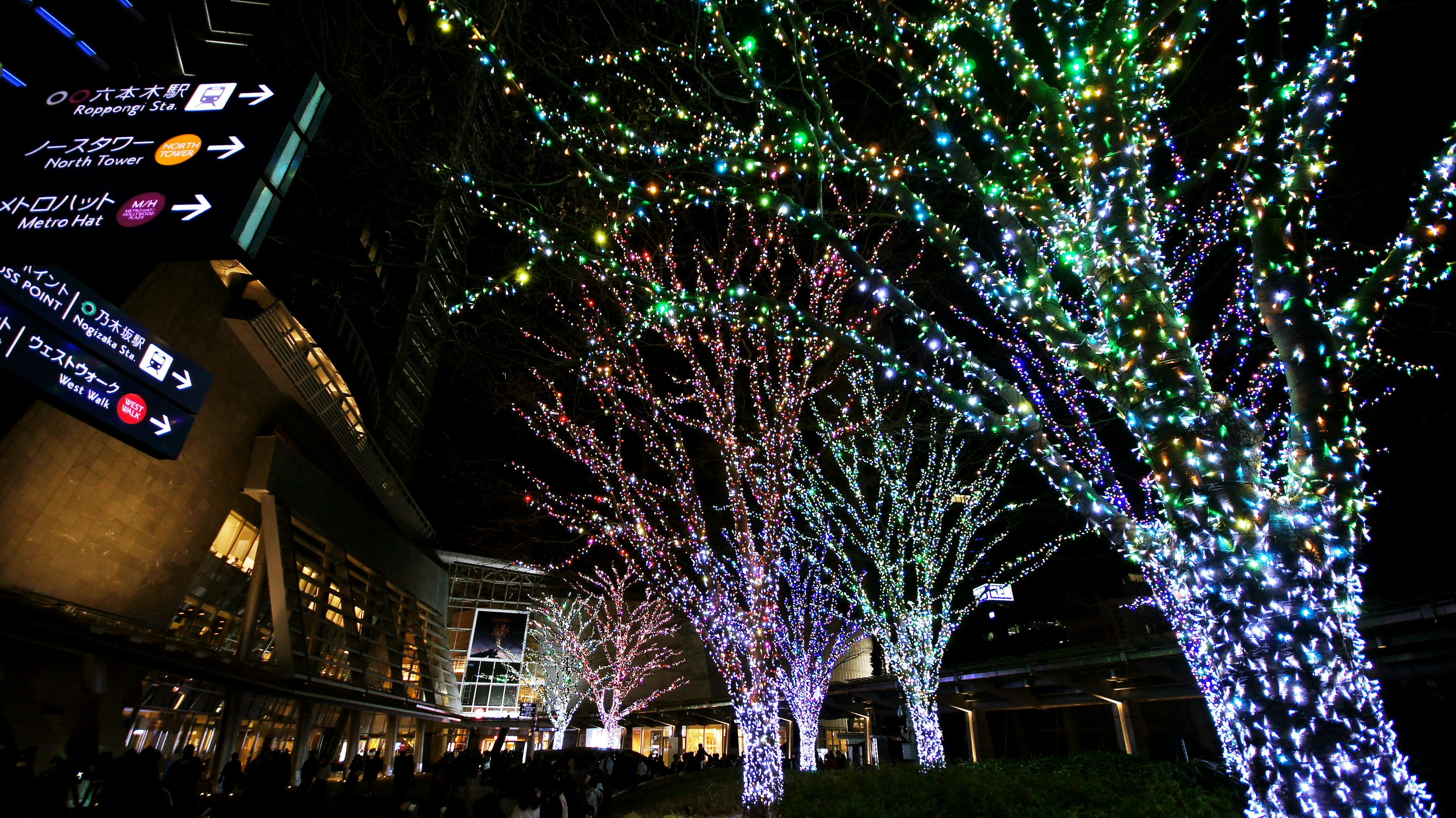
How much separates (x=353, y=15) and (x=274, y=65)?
92.9 inches

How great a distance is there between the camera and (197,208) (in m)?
3.71

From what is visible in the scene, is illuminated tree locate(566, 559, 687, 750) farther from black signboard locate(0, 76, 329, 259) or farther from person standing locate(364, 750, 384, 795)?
black signboard locate(0, 76, 329, 259)

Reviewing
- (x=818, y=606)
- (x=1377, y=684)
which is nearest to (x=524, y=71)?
(x=1377, y=684)

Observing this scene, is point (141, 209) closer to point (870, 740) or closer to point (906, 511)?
point (906, 511)

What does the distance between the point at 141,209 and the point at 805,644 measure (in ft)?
47.7

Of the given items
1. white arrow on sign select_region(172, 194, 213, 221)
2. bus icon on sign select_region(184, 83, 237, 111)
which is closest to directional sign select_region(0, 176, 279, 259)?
white arrow on sign select_region(172, 194, 213, 221)

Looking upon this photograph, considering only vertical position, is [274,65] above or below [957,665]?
above

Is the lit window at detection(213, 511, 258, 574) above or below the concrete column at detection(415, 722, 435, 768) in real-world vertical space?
above

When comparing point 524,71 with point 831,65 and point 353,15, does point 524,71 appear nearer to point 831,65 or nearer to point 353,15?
point 353,15

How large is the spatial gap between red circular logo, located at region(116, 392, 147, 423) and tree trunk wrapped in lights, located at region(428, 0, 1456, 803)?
12.7ft

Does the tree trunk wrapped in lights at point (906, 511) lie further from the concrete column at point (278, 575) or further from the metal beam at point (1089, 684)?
the concrete column at point (278, 575)

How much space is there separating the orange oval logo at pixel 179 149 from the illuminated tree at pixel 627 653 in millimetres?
28693

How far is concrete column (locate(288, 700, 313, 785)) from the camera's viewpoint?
680 inches

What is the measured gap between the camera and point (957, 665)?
60.2 ft
